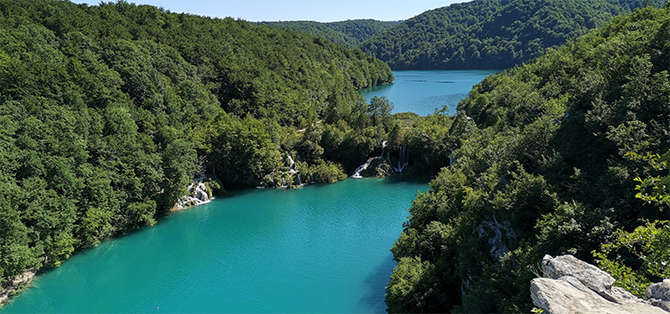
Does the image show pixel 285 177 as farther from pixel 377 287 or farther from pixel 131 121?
pixel 377 287

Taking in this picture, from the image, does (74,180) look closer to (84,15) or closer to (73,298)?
(73,298)

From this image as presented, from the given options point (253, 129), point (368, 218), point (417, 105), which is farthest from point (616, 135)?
point (417, 105)

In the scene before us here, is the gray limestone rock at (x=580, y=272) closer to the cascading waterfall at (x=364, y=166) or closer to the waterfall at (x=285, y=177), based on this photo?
the waterfall at (x=285, y=177)

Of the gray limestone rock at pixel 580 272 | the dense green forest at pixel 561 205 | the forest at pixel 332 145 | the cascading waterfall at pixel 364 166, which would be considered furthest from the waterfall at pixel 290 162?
the gray limestone rock at pixel 580 272

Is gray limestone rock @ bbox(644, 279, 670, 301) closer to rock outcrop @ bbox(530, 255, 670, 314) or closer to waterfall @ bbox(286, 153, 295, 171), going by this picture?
rock outcrop @ bbox(530, 255, 670, 314)

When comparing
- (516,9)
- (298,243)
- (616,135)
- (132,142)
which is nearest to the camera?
(616,135)

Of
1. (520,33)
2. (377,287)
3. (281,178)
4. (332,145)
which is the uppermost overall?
(520,33)

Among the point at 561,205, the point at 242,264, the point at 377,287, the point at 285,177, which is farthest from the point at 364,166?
the point at 561,205
